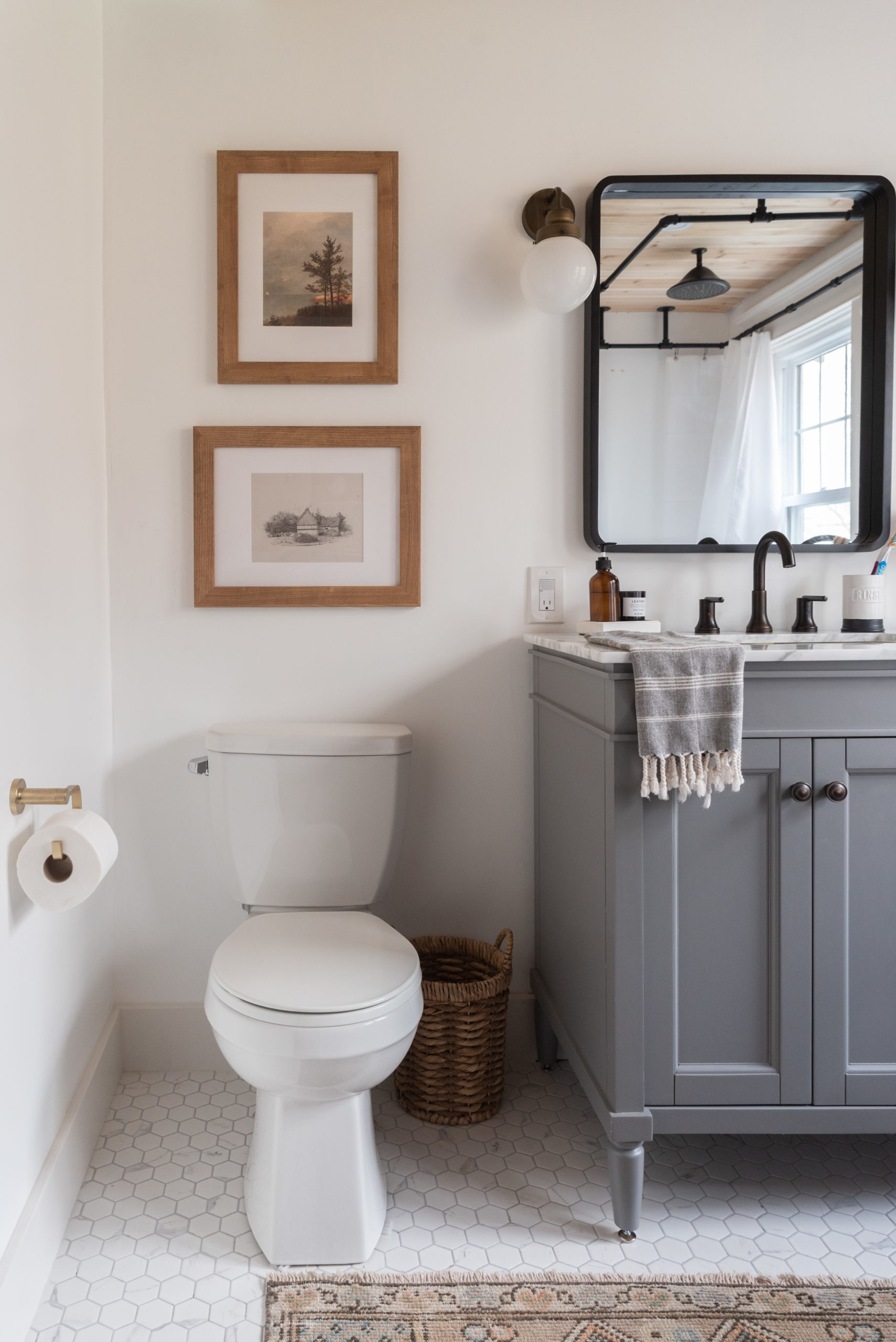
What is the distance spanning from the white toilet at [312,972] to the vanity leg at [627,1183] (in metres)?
0.37

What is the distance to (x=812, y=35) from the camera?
176 centimetres

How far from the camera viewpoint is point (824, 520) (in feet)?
6.04

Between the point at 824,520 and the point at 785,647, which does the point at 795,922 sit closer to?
the point at 785,647

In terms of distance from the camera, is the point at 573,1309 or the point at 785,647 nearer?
the point at 573,1309

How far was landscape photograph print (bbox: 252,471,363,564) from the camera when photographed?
1.78 metres

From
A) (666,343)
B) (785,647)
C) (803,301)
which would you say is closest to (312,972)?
(785,647)

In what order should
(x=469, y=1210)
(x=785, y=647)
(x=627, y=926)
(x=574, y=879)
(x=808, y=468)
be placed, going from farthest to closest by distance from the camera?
(x=808, y=468) → (x=785, y=647) → (x=574, y=879) → (x=469, y=1210) → (x=627, y=926)

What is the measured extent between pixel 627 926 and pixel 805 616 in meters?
0.85

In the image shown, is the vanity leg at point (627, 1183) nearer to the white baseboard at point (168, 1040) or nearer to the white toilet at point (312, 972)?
the white toilet at point (312, 972)

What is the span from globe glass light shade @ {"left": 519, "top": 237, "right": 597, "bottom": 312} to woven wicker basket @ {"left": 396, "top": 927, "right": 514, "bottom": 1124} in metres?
1.25

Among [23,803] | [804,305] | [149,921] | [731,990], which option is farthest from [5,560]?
[804,305]

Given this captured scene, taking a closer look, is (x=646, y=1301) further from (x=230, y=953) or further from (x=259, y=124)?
(x=259, y=124)

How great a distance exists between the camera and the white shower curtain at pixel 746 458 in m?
1.81

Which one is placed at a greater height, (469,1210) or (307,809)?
(307,809)
